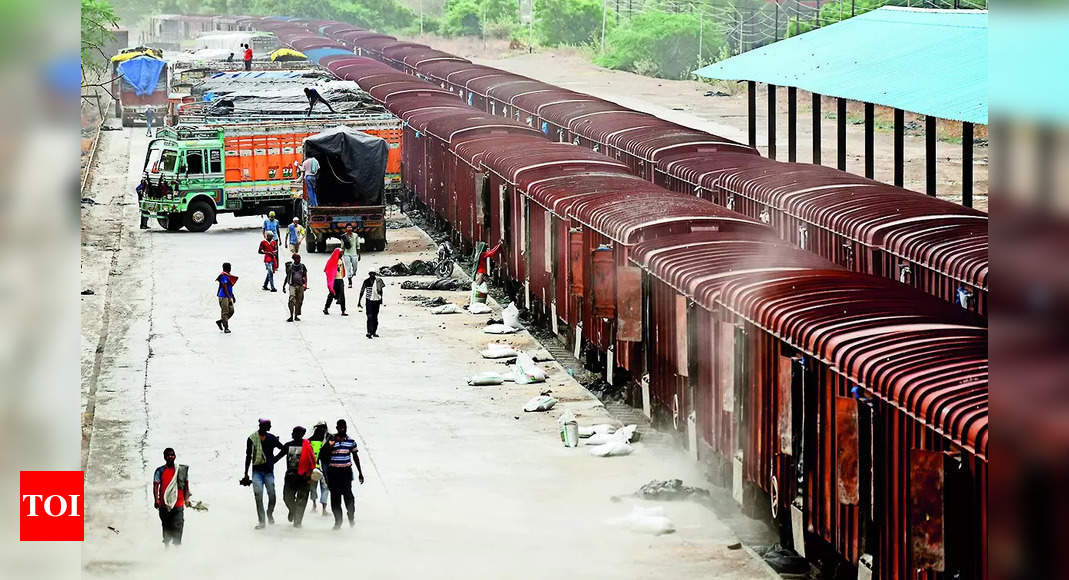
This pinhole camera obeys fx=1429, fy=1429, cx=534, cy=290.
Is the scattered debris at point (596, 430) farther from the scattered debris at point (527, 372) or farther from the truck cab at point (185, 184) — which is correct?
the truck cab at point (185, 184)

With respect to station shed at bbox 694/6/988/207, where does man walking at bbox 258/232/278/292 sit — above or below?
below

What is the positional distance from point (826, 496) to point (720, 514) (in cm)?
348

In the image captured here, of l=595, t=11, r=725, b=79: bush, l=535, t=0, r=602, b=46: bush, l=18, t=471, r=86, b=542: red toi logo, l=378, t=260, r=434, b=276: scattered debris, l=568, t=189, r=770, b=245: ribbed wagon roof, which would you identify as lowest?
l=378, t=260, r=434, b=276: scattered debris

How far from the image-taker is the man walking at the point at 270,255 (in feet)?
93.6

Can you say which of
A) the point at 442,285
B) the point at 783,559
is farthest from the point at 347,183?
the point at 783,559

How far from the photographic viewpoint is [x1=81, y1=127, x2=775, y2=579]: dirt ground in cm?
1338

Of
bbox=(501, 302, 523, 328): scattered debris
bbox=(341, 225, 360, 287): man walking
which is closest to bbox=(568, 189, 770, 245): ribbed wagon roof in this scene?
bbox=(501, 302, 523, 328): scattered debris

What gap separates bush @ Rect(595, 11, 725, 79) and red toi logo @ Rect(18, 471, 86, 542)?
8773 centimetres

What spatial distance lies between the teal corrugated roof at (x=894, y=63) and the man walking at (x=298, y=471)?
1343cm

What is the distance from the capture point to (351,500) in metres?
14.3

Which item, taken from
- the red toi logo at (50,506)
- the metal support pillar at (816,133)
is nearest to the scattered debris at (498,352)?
the metal support pillar at (816,133)

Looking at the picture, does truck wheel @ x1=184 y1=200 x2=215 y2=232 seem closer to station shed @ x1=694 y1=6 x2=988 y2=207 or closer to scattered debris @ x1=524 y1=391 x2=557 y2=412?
station shed @ x1=694 y1=6 x2=988 y2=207

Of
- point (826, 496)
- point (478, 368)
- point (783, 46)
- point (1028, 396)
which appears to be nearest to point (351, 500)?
point (826, 496)

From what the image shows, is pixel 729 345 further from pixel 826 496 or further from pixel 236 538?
pixel 236 538
